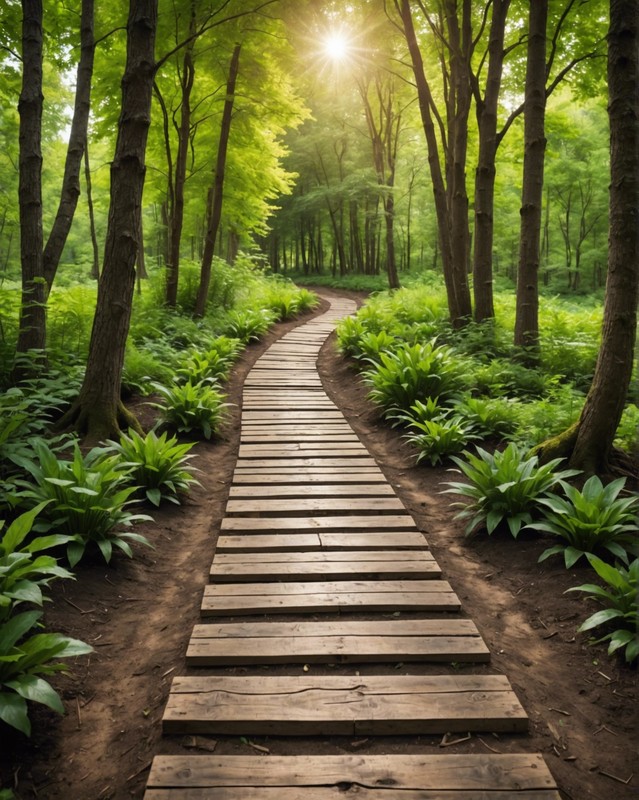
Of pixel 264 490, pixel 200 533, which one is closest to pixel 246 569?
pixel 200 533

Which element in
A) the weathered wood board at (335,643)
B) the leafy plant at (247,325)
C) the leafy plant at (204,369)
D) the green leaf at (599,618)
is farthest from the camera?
the leafy plant at (247,325)

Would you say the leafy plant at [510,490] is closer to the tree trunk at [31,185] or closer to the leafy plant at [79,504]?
the leafy plant at [79,504]

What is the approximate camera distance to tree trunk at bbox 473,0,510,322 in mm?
9508

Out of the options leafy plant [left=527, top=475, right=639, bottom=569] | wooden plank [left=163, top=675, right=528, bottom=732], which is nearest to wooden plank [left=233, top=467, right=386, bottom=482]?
leafy plant [left=527, top=475, right=639, bottom=569]

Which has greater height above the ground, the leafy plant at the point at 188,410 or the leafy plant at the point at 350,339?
the leafy plant at the point at 350,339

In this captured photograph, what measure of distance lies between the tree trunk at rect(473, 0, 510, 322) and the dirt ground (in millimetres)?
6953

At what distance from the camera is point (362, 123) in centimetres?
3006

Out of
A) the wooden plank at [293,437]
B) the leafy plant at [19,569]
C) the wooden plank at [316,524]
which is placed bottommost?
the wooden plank at [316,524]

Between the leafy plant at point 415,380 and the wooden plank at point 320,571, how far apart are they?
3.91 metres

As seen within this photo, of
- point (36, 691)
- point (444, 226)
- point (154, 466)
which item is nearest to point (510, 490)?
point (154, 466)


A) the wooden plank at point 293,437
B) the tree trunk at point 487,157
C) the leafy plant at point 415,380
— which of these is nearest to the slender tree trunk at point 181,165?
the tree trunk at point 487,157

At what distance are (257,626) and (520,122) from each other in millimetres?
16164

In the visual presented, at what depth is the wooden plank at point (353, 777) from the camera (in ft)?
7.24

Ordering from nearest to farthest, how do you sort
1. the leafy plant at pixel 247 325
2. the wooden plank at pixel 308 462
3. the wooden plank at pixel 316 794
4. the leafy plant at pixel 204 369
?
the wooden plank at pixel 316 794
the wooden plank at pixel 308 462
the leafy plant at pixel 204 369
the leafy plant at pixel 247 325
